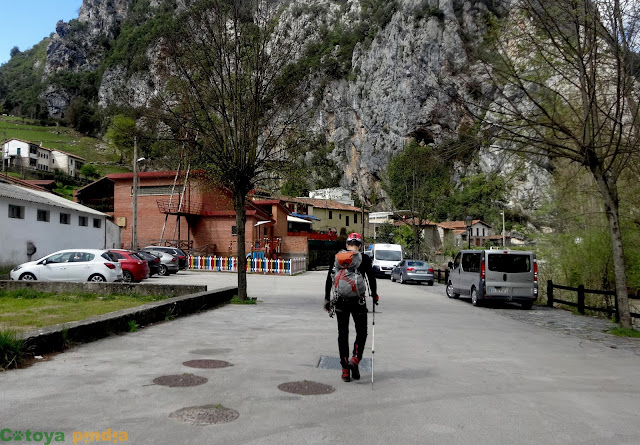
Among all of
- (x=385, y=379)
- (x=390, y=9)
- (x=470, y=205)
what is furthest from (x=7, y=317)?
(x=390, y=9)

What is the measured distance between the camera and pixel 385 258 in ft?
112

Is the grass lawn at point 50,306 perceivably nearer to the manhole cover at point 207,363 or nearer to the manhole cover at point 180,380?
the manhole cover at point 207,363

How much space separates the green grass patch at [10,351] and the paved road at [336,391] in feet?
0.94

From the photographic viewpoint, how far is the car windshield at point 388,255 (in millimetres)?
34188

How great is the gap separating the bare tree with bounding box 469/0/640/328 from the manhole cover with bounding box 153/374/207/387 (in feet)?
26.9

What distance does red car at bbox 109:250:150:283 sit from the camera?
738 inches

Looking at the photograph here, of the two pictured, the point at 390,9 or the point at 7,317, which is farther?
the point at 390,9

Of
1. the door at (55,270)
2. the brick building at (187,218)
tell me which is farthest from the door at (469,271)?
the brick building at (187,218)

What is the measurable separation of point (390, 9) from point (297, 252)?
64.4m

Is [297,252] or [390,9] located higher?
[390,9]

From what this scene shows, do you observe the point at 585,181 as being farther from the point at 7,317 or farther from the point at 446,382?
the point at 7,317

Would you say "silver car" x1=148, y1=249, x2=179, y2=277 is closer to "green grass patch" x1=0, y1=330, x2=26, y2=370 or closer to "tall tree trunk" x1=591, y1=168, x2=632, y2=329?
"green grass patch" x1=0, y1=330, x2=26, y2=370

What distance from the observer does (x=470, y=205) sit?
87.5m

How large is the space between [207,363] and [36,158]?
106609 millimetres
